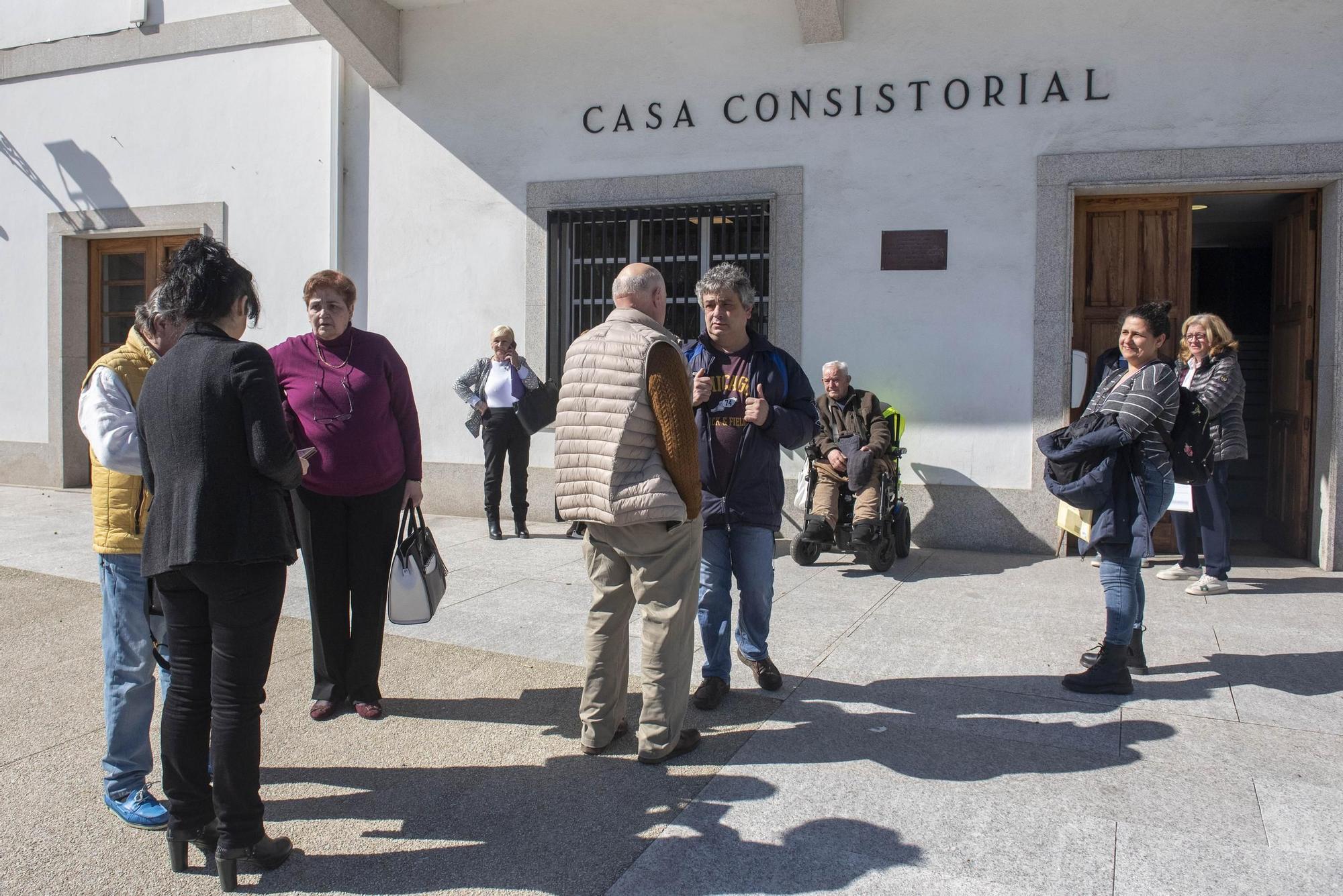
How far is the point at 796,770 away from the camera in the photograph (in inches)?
140

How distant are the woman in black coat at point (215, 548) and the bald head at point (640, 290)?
4.15 feet

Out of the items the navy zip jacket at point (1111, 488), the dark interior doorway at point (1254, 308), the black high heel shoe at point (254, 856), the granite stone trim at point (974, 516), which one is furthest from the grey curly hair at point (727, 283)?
the dark interior doorway at point (1254, 308)

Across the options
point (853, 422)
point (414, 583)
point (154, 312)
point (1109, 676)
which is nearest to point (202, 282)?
point (154, 312)

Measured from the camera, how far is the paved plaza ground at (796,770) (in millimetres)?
2896

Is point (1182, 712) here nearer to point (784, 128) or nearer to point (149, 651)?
point (149, 651)

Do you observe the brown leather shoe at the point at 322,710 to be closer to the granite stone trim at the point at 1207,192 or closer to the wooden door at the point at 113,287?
the granite stone trim at the point at 1207,192

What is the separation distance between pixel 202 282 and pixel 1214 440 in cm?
595

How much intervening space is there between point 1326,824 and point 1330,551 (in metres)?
4.48

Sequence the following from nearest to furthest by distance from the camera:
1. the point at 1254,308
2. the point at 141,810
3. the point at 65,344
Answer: the point at 141,810 → the point at 65,344 → the point at 1254,308

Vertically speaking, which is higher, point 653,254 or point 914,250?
point 653,254

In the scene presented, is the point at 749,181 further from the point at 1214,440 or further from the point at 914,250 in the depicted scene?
the point at 1214,440

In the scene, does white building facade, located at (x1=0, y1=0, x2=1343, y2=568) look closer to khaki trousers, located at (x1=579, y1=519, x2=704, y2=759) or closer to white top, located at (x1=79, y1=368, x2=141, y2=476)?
khaki trousers, located at (x1=579, y1=519, x2=704, y2=759)

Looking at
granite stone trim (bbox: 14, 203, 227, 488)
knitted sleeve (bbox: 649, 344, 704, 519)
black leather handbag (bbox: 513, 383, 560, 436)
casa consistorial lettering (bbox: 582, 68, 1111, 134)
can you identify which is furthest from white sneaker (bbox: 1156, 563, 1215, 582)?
granite stone trim (bbox: 14, 203, 227, 488)


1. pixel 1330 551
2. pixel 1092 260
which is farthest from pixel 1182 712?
pixel 1092 260
